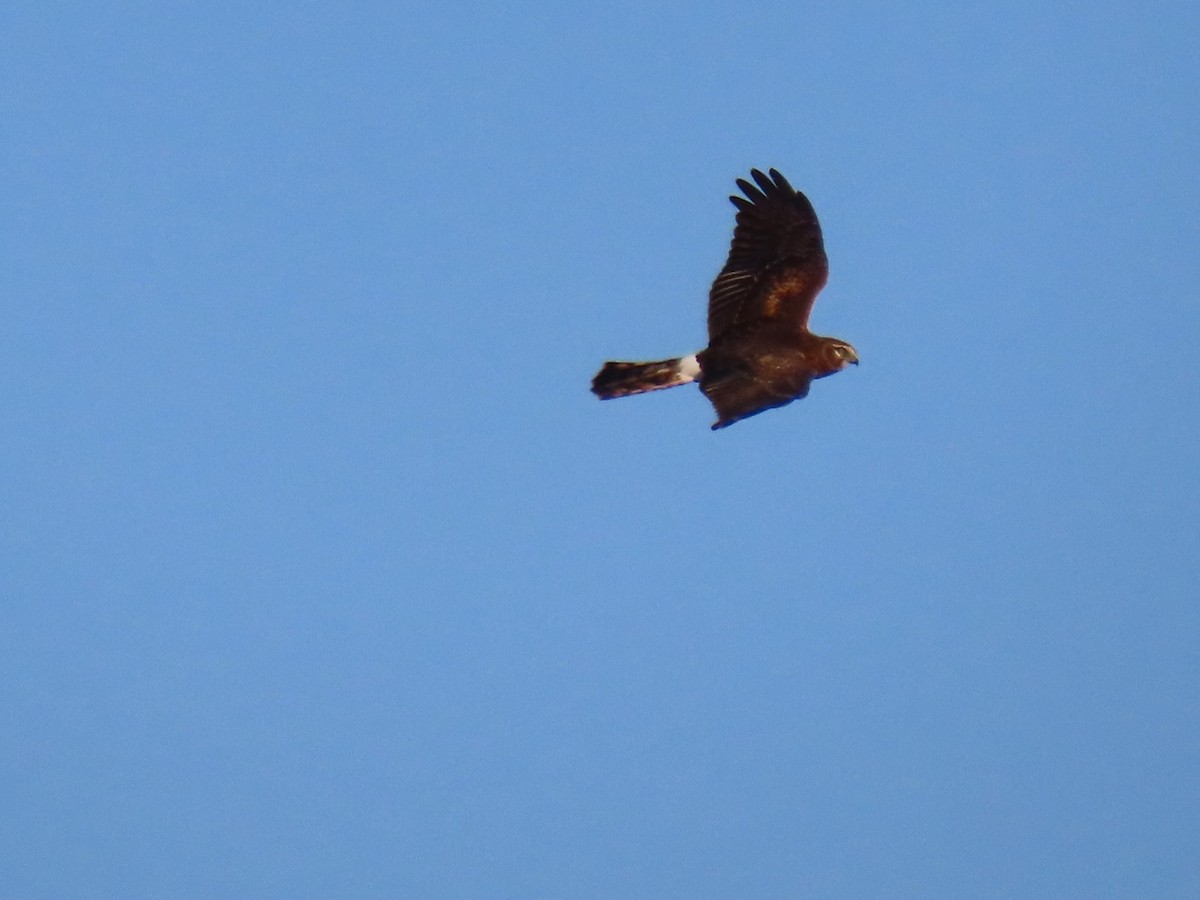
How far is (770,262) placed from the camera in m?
14.3

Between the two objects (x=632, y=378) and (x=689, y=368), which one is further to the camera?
(x=632, y=378)

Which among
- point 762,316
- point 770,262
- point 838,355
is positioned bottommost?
point 838,355

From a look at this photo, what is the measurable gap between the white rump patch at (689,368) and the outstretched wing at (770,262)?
248 millimetres

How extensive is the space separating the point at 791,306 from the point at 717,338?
683mm

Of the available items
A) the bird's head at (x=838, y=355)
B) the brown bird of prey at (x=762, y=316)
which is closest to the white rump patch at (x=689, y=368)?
the brown bird of prey at (x=762, y=316)

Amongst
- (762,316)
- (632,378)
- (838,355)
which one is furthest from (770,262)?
(632,378)

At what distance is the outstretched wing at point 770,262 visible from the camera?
14.2 meters

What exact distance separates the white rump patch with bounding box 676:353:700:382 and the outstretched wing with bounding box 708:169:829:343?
248 millimetres

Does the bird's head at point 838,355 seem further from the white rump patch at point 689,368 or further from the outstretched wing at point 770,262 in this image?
the white rump patch at point 689,368

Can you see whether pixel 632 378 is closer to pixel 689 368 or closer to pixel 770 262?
pixel 689 368

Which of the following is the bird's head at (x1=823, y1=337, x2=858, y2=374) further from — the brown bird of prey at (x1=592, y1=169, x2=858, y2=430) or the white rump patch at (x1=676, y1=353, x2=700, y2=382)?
the white rump patch at (x1=676, y1=353, x2=700, y2=382)

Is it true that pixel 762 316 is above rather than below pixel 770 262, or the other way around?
below

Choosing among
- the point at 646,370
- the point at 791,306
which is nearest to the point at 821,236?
the point at 791,306

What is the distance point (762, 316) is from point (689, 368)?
76 centimetres
